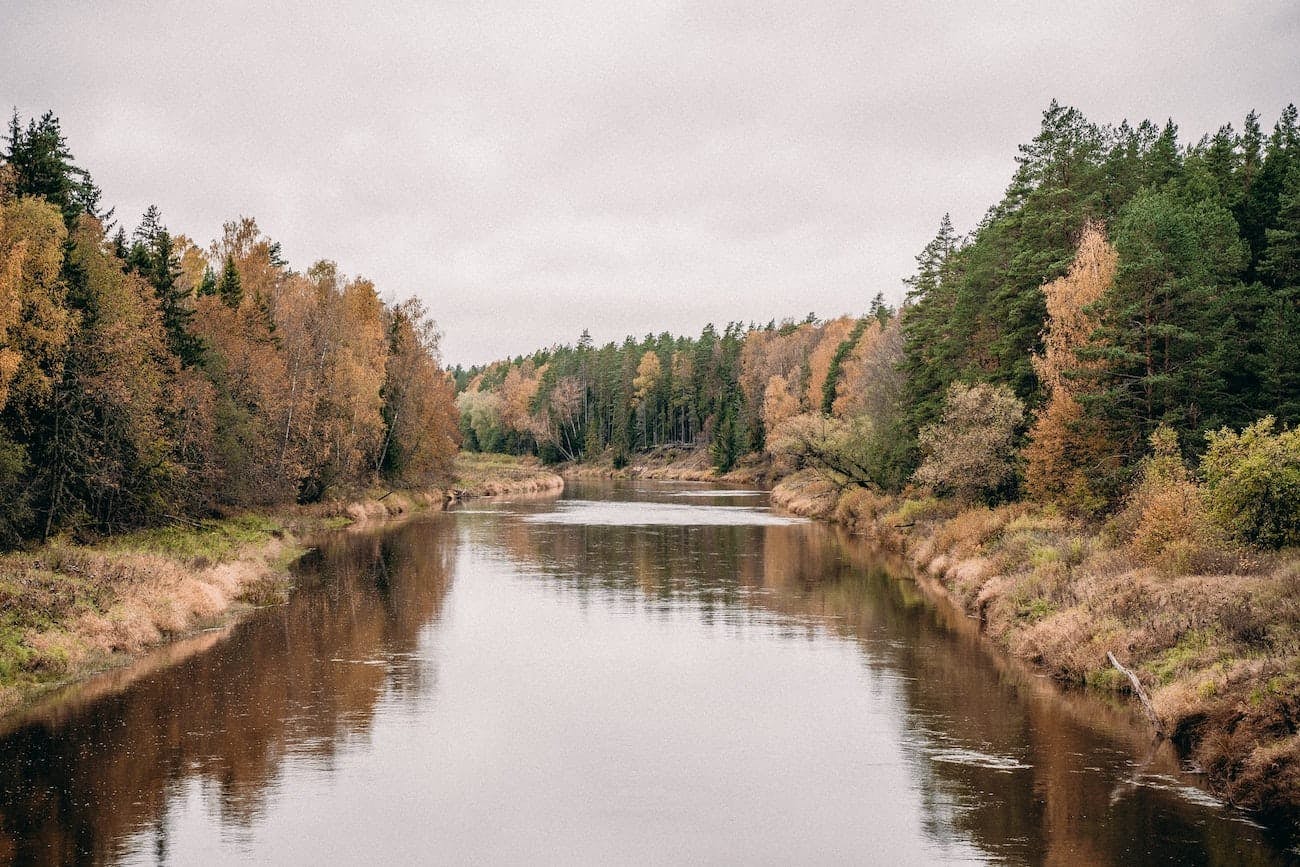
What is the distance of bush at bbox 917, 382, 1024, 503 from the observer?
4331 centimetres

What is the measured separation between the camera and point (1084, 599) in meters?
25.8

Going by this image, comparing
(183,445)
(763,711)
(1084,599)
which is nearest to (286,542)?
(183,445)

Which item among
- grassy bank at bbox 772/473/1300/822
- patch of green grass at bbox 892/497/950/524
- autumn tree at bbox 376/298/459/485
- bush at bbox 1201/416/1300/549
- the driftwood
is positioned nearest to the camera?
grassy bank at bbox 772/473/1300/822

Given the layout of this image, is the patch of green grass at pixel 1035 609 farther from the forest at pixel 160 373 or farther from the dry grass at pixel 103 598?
the forest at pixel 160 373

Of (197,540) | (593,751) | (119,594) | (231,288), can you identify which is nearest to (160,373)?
(197,540)

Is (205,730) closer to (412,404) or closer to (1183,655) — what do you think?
(1183,655)

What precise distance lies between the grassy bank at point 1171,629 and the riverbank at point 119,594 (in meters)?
23.2

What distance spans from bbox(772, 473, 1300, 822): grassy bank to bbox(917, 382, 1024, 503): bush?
5089 mm

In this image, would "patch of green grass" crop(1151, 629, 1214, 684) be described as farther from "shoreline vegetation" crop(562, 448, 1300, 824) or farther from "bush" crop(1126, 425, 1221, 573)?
"bush" crop(1126, 425, 1221, 573)

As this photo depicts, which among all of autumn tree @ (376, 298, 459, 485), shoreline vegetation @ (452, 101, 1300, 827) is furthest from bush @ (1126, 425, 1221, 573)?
autumn tree @ (376, 298, 459, 485)

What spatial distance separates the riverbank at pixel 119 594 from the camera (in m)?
21.7

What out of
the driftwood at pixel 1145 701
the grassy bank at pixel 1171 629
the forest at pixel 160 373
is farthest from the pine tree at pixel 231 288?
the driftwood at pixel 1145 701

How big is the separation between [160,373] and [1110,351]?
36.7 m

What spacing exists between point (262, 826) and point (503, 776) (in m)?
4.28
